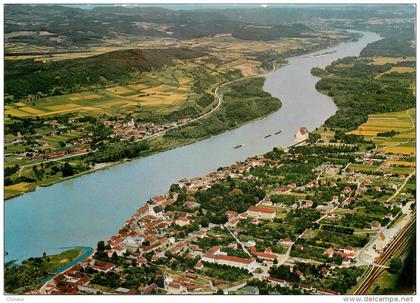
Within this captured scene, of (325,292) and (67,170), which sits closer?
(325,292)

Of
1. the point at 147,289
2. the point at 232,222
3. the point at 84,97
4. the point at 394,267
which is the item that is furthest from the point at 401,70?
the point at 147,289

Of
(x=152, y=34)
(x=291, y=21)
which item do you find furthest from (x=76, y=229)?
(x=291, y=21)

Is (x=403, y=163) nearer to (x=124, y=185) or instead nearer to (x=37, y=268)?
(x=124, y=185)

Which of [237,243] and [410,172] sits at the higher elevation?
[410,172]

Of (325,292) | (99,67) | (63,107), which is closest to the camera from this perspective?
(325,292)

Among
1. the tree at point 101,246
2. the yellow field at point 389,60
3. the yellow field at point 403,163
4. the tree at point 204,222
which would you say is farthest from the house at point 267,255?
the yellow field at point 389,60

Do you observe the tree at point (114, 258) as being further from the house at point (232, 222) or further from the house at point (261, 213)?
the house at point (261, 213)

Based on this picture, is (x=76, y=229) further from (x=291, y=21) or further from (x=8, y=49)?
(x=291, y=21)
